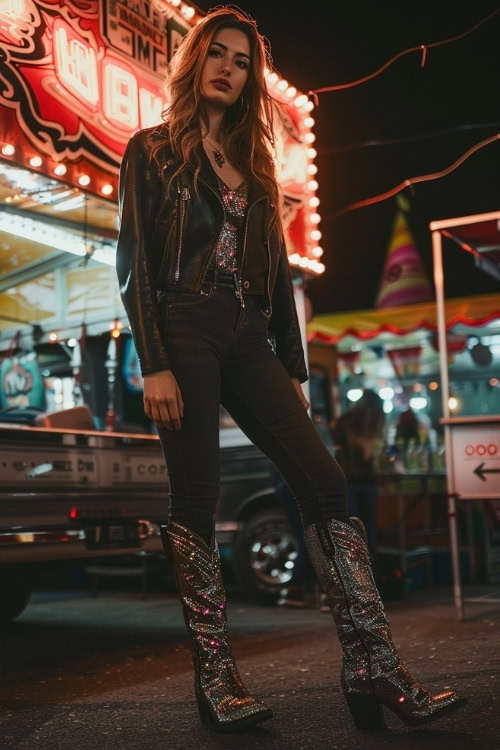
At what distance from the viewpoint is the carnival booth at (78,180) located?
4949mm

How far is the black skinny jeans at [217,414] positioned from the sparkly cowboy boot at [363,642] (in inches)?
3.7

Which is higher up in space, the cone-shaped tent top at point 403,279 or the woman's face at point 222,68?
the cone-shaped tent top at point 403,279

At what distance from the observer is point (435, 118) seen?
42.8 feet

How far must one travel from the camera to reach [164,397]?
251cm

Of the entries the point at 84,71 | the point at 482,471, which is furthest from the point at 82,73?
the point at 482,471

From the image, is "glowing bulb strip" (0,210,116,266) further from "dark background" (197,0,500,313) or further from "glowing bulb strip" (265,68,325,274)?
"dark background" (197,0,500,313)

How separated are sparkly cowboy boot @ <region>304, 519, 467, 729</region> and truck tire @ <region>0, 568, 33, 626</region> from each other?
415cm

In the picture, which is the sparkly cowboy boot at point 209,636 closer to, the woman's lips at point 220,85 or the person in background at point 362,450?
the woman's lips at point 220,85

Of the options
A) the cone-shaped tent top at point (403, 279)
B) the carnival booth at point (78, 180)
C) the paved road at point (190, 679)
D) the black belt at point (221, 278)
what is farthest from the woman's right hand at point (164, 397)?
the cone-shaped tent top at point (403, 279)

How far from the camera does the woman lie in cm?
250

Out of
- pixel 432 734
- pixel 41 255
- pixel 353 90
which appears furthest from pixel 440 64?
pixel 432 734

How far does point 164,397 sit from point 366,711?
39.4 inches

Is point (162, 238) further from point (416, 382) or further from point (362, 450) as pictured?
point (416, 382)

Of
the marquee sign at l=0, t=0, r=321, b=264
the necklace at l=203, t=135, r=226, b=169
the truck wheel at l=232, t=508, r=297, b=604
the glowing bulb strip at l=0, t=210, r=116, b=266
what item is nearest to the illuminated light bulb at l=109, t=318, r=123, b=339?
the glowing bulb strip at l=0, t=210, r=116, b=266
